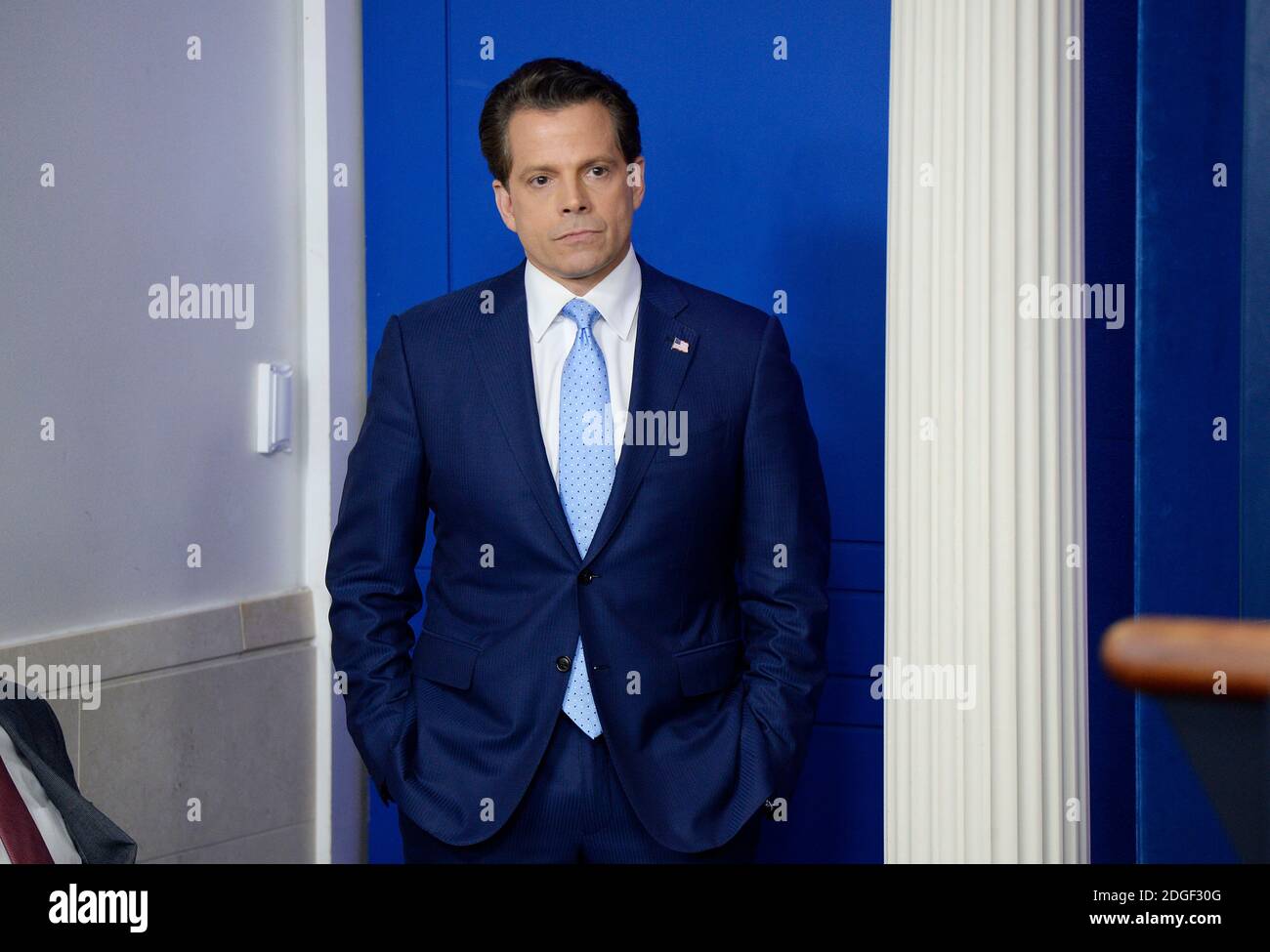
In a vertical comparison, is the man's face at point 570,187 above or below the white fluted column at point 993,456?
above

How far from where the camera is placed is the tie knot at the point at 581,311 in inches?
78.4

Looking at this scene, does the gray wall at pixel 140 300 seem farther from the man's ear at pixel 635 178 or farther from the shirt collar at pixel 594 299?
the man's ear at pixel 635 178

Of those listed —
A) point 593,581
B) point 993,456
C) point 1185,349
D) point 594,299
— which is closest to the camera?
point 993,456

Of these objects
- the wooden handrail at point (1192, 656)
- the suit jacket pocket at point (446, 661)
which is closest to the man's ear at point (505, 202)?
the suit jacket pocket at point (446, 661)

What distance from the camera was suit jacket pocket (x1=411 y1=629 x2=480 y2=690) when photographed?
193 cm

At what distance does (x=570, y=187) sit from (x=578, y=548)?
57 centimetres

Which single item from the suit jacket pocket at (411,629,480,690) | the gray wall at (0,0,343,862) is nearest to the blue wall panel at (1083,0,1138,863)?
the suit jacket pocket at (411,629,480,690)

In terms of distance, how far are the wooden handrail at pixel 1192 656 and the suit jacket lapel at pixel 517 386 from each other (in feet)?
4.32

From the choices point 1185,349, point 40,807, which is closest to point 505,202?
point 40,807

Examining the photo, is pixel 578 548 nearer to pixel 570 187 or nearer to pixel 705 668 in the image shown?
pixel 705 668

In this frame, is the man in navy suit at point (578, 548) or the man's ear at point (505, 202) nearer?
the man in navy suit at point (578, 548)

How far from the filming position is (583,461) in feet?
6.38
